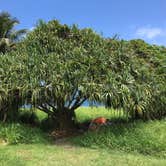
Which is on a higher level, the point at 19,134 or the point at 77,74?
the point at 77,74

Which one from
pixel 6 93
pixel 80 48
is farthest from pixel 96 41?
pixel 6 93

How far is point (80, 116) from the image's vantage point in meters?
14.8

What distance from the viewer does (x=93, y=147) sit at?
30.7 ft

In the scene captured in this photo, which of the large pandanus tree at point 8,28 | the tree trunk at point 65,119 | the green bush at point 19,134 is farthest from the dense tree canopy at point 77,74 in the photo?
the large pandanus tree at point 8,28

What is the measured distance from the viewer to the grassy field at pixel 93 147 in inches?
310

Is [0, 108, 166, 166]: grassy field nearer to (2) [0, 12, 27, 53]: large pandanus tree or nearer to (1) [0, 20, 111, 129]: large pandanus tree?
(1) [0, 20, 111, 129]: large pandanus tree

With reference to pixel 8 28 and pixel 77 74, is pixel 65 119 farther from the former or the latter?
pixel 8 28

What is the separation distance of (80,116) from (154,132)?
18.8ft

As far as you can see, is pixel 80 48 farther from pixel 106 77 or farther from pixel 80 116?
pixel 80 116

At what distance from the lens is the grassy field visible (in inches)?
310

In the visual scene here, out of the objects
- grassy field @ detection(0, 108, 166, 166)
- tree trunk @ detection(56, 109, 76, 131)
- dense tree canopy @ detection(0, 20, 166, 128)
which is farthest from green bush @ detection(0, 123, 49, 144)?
tree trunk @ detection(56, 109, 76, 131)

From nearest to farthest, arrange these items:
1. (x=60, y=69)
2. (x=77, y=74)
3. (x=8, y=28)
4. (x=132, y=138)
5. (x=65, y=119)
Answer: (x=132, y=138)
(x=77, y=74)
(x=60, y=69)
(x=65, y=119)
(x=8, y=28)

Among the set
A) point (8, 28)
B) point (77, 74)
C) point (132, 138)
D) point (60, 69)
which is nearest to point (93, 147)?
point (132, 138)

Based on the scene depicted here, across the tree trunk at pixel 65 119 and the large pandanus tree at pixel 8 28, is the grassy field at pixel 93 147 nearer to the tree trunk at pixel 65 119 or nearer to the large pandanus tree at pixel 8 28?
the tree trunk at pixel 65 119
